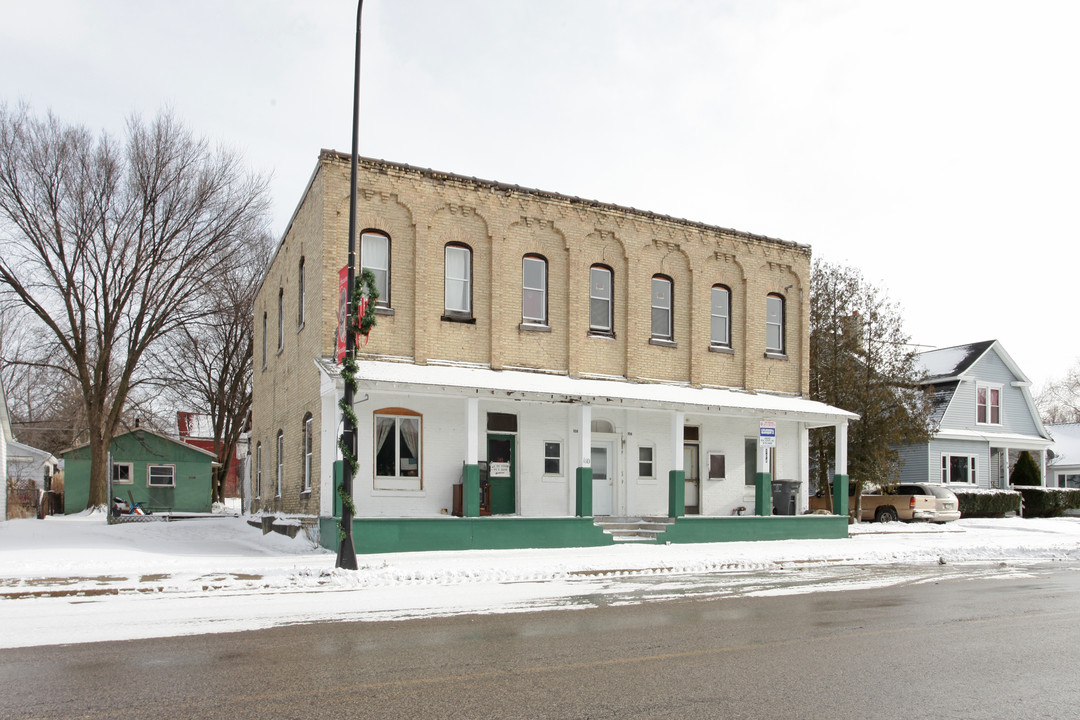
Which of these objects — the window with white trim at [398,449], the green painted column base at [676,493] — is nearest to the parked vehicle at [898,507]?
the green painted column base at [676,493]

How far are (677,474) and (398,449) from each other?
654 centimetres

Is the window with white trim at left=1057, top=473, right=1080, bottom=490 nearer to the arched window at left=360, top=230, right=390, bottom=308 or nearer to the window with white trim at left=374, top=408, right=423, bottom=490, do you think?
the window with white trim at left=374, top=408, right=423, bottom=490

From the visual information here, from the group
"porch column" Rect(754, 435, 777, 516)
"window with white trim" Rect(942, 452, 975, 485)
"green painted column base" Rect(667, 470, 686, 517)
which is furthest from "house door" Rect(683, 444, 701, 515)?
"window with white trim" Rect(942, 452, 975, 485)

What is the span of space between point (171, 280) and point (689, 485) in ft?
77.7

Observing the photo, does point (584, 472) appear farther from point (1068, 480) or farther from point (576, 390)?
point (1068, 480)

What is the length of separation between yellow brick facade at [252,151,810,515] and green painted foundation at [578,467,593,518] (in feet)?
9.32

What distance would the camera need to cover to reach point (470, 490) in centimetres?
1842

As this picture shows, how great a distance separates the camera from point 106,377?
3553 centimetres

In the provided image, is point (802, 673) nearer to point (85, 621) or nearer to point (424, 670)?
point (424, 670)

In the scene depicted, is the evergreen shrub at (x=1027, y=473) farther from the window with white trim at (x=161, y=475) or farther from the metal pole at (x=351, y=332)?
the window with white trim at (x=161, y=475)

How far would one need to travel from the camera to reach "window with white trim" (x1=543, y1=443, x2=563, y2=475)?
2143 centimetres

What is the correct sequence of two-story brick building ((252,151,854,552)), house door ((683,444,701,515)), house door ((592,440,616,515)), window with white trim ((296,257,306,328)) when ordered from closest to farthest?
two-story brick building ((252,151,854,552)), window with white trim ((296,257,306,328)), house door ((592,440,616,515)), house door ((683,444,701,515))

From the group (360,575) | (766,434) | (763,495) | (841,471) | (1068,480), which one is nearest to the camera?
(360,575)

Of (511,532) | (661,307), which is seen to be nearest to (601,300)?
(661,307)
